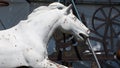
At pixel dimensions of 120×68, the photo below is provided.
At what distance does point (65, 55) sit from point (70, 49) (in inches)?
3.3

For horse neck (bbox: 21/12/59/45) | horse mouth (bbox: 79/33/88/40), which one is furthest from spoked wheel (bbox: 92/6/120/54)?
horse neck (bbox: 21/12/59/45)

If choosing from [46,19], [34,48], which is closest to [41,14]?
[46,19]

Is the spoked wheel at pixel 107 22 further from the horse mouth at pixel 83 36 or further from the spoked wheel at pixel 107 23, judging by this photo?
the horse mouth at pixel 83 36

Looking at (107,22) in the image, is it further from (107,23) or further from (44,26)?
(44,26)

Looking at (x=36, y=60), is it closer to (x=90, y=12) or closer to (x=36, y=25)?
(x=36, y=25)

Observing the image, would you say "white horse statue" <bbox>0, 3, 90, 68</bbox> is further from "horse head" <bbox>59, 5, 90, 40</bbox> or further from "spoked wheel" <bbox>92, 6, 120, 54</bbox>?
"spoked wheel" <bbox>92, 6, 120, 54</bbox>

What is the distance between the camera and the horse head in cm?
293

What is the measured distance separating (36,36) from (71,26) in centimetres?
22

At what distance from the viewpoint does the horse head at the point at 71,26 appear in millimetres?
2934

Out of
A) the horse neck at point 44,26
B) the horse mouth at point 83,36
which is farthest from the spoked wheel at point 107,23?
the horse neck at point 44,26

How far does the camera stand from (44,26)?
2.91 metres

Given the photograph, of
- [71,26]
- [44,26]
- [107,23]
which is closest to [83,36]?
Answer: [71,26]

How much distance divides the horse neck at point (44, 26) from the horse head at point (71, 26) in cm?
4

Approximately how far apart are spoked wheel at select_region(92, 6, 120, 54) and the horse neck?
7.96 ft
